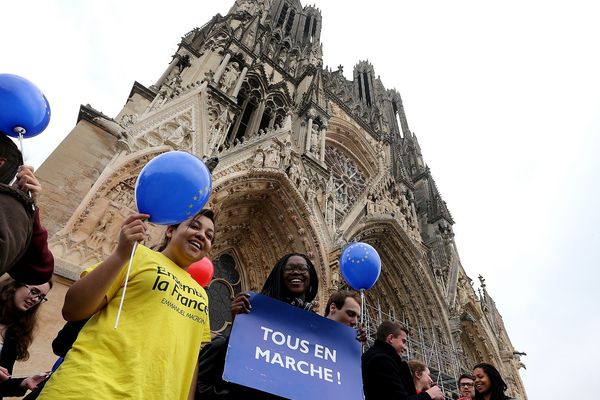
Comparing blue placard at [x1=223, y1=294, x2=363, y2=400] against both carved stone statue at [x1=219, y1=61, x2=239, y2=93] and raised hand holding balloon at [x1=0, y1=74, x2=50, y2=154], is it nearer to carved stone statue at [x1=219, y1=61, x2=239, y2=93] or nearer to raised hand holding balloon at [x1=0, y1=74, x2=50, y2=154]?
raised hand holding balloon at [x1=0, y1=74, x2=50, y2=154]

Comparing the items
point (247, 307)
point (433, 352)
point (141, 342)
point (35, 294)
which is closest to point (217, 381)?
point (247, 307)

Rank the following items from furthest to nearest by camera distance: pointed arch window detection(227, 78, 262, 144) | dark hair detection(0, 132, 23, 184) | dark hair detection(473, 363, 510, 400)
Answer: pointed arch window detection(227, 78, 262, 144) < dark hair detection(473, 363, 510, 400) < dark hair detection(0, 132, 23, 184)

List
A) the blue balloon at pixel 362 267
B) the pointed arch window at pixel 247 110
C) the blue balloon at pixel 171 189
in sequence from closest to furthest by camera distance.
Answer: the blue balloon at pixel 171 189 < the blue balloon at pixel 362 267 < the pointed arch window at pixel 247 110

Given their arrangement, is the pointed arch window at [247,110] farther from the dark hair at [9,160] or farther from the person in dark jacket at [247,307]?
the dark hair at [9,160]

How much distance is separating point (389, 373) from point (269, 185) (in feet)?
22.8

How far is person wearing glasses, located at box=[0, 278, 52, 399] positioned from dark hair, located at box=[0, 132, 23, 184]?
29.4 inches

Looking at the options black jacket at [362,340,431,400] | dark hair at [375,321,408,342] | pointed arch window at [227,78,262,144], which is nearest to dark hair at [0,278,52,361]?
black jacket at [362,340,431,400]

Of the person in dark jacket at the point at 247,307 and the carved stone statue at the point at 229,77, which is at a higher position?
the carved stone statue at the point at 229,77

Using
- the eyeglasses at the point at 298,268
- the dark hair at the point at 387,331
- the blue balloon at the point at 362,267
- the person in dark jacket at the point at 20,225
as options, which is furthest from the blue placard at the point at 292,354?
the blue balloon at the point at 362,267

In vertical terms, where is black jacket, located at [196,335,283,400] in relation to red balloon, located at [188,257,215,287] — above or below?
below

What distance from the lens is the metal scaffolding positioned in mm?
10445

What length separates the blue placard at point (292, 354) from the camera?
1917mm

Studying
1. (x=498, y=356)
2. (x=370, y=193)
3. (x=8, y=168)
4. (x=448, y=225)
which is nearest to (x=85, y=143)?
(x=8, y=168)

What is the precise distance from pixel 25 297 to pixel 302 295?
5.09 feet
